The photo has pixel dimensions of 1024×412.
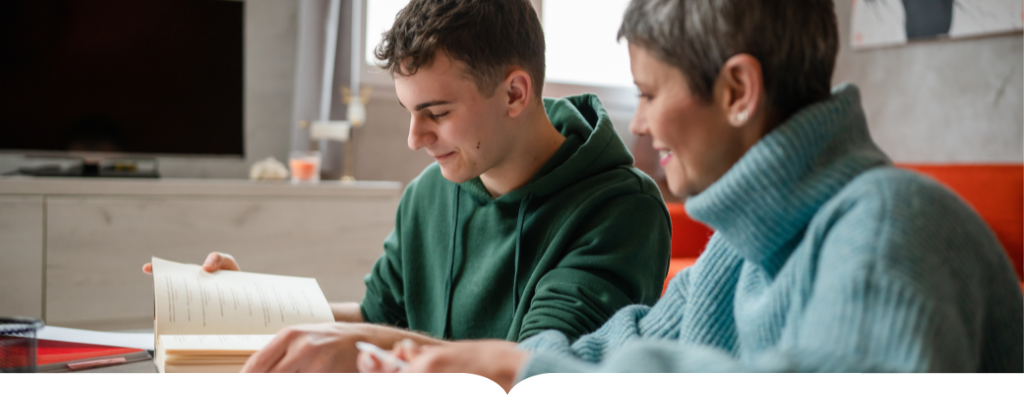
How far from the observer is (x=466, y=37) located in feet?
2.53

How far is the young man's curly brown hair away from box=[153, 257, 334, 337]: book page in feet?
0.88

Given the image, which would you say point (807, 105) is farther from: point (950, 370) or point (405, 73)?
point (405, 73)

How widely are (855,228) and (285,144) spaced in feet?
6.98

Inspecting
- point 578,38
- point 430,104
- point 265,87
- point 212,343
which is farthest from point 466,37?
point 265,87

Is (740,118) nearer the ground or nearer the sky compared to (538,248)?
nearer the sky

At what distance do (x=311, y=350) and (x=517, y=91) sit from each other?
427 millimetres

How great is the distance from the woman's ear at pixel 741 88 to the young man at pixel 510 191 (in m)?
0.30

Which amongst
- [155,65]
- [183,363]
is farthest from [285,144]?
[183,363]

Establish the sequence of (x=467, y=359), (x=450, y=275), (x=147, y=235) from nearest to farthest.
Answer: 1. (x=467, y=359)
2. (x=450, y=275)
3. (x=147, y=235)

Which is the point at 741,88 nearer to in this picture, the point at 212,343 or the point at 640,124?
the point at 640,124

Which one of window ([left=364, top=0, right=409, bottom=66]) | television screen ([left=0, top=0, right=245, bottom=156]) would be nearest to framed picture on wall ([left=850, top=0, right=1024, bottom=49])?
window ([left=364, top=0, right=409, bottom=66])

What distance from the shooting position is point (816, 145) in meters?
0.37

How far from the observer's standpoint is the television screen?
170 centimetres

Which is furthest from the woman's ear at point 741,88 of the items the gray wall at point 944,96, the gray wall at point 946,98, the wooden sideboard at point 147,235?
the wooden sideboard at point 147,235
